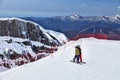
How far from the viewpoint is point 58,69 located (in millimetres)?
23719

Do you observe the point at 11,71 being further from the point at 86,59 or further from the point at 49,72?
the point at 86,59

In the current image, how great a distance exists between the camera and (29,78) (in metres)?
21.5

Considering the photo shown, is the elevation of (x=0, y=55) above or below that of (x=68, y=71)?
below

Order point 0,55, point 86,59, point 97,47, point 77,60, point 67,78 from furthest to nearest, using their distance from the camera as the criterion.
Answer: point 0,55 → point 97,47 → point 86,59 → point 77,60 → point 67,78

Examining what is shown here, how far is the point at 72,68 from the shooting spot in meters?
24.0

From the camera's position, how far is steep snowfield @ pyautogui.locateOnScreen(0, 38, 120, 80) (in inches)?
848

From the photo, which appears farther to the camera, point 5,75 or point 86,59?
point 86,59

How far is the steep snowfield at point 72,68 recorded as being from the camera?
70.7 ft

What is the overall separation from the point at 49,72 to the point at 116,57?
6.12 meters

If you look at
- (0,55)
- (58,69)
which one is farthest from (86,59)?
(0,55)

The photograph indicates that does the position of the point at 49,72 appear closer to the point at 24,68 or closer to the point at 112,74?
the point at 24,68

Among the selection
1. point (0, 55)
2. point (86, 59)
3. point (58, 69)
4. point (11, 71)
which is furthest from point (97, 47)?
point (0, 55)

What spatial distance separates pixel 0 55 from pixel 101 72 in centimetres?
16302

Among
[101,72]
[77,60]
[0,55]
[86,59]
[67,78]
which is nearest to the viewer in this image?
[67,78]
